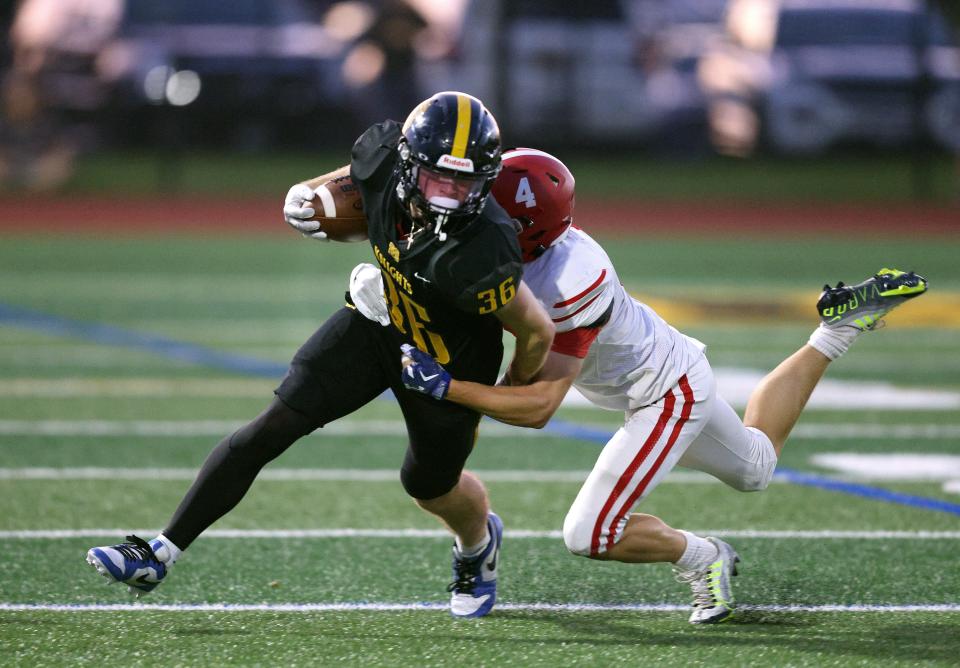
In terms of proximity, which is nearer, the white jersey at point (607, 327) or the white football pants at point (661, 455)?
the white jersey at point (607, 327)

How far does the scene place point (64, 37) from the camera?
16.9 metres

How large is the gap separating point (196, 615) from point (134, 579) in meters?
0.25

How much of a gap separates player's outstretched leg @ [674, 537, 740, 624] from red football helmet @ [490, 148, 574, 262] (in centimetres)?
102

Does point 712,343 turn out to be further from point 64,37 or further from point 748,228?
point 64,37

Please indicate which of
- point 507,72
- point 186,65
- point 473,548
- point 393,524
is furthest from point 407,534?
point 186,65

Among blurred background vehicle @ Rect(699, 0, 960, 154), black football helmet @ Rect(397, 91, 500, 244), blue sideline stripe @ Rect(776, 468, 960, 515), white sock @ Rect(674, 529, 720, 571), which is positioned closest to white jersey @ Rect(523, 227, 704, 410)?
black football helmet @ Rect(397, 91, 500, 244)

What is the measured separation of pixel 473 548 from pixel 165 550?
2.83ft

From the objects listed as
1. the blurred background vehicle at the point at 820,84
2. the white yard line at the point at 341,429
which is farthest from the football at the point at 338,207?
the blurred background vehicle at the point at 820,84

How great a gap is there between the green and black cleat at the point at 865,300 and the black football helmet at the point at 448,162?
4.74ft

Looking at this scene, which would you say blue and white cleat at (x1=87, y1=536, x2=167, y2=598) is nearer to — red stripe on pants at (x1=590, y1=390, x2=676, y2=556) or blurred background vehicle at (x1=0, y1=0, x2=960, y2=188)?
red stripe on pants at (x1=590, y1=390, x2=676, y2=556)

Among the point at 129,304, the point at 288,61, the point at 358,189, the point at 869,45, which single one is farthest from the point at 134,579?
the point at 869,45

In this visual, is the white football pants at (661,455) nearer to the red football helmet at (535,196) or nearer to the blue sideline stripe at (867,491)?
the red football helmet at (535,196)

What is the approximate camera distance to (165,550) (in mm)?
3836

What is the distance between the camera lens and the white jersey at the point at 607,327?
3.62 metres
